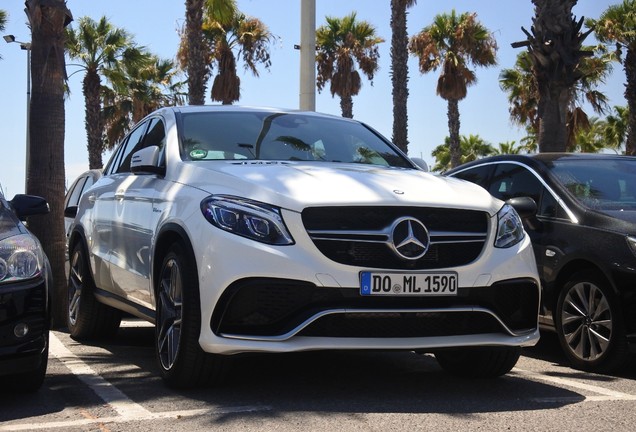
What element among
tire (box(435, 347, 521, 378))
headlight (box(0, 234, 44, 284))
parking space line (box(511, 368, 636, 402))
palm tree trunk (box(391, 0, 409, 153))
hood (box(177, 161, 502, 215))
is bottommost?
parking space line (box(511, 368, 636, 402))

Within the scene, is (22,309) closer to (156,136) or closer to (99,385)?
(99,385)

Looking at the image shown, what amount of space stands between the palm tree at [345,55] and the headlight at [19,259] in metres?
37.8

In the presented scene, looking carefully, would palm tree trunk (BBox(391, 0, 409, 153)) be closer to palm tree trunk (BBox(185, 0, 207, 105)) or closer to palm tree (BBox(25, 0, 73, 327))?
palm tree trunk (BBox(185, 0, 207, 105))

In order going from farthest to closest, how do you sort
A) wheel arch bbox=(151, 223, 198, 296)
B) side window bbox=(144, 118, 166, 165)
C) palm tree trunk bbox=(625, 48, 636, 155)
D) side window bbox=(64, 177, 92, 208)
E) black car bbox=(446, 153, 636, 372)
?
1. palm tree trunk bbox=(625, 48, 636, 155)
2. side window bbox=(64, 177, 92, 208)
3. side window bbox=(144, 118, 166, 165)
4. black car bbox=(446, 153, 636, 372)
5. wheel arch bbox=(151, 223, 198, 296)

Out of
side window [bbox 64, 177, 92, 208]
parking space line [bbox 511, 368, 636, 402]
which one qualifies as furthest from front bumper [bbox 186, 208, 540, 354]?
side window [bbox 64, 177, 92, 208]

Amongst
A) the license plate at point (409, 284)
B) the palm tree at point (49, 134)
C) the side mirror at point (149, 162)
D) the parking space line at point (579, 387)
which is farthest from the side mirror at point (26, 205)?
the palm tree at point (49, 134)

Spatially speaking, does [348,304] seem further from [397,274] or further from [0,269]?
[0,269]

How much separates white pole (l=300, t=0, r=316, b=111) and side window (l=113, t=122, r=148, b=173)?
5.21 m

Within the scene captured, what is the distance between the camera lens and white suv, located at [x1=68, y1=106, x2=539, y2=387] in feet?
17.2

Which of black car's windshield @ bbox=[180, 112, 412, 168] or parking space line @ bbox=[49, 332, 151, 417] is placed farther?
black car's windshield @ bbox=[180, 112, 412, 168]

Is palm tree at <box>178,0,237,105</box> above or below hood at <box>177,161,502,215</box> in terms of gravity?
above

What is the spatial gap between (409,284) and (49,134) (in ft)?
20.6

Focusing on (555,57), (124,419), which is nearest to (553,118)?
(555,57)

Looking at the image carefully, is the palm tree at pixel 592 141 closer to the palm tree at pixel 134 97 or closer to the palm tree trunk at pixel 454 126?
the palm tree trunk at pixel 454 126
